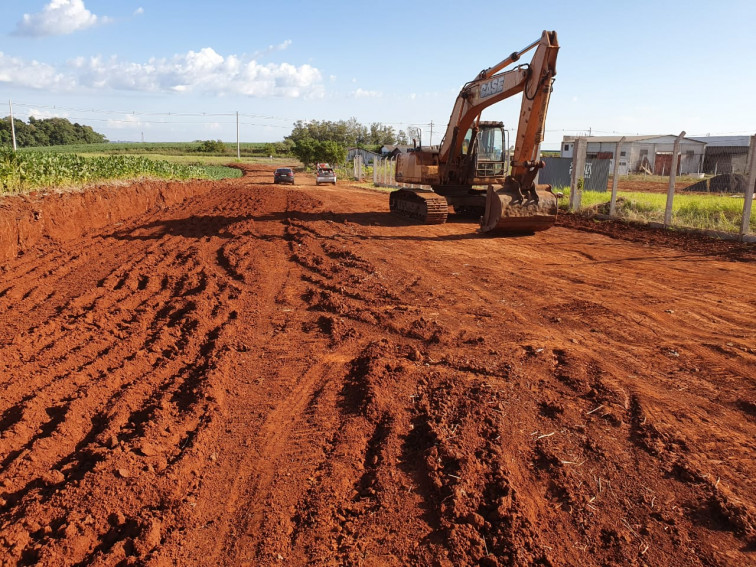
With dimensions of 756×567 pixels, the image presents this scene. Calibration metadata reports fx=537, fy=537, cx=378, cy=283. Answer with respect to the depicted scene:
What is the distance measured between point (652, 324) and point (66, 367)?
22.5 feet

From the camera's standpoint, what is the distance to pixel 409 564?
2920 millimetres

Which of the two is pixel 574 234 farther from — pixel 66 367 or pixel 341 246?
pixel 66 367

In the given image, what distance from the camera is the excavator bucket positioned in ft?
42.8

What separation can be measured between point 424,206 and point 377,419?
42.1 feet

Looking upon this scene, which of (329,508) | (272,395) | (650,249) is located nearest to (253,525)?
(329,508)

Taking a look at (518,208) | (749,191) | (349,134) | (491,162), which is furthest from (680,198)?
(349,134)

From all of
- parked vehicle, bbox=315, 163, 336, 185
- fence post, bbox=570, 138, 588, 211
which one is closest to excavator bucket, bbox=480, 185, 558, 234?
fence post, bbox=570, 138, 588, 211

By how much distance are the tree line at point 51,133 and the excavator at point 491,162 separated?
99.2 metres

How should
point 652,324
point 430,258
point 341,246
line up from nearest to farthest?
point 652,324
point 430,258
point 341,246

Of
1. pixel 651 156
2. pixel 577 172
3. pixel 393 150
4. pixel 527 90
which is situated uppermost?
pixel 393 150

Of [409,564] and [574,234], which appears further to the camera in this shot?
[574,234]

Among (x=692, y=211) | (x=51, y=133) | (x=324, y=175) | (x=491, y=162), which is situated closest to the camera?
(x=692, y=211)

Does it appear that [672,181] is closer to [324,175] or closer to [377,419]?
[377,419]

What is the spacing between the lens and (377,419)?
4.43 meters
